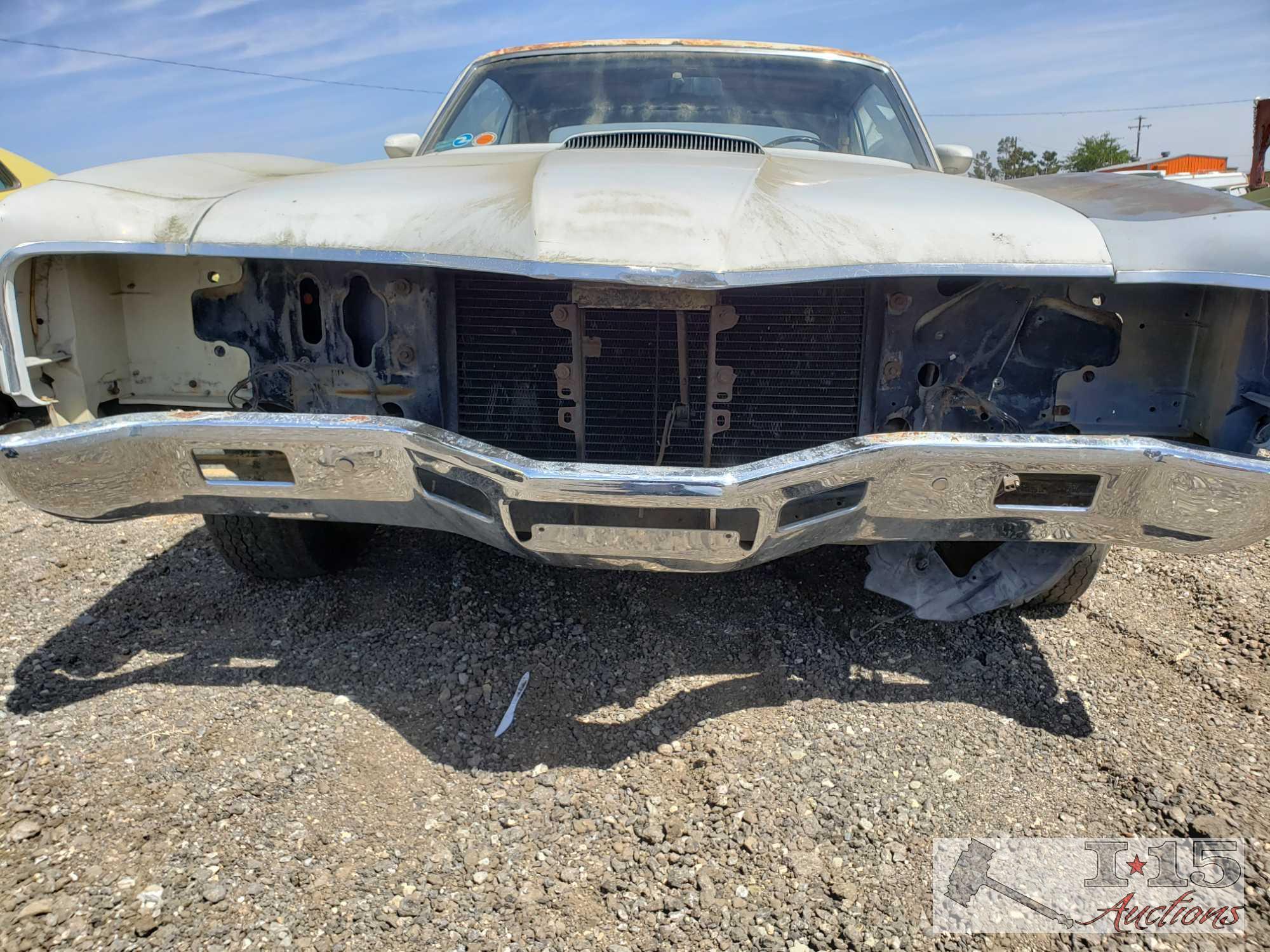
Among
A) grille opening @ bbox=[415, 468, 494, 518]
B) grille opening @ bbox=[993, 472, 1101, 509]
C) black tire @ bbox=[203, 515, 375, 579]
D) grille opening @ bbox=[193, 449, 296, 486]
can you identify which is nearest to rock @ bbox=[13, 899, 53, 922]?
grille opening @ bbox=[193, 449, 296, 486]

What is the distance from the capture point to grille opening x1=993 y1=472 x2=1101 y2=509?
1.93m

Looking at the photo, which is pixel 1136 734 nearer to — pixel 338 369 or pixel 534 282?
pixel 534 282

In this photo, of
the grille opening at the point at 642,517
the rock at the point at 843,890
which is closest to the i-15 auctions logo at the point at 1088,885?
the rock at the point at 843,890

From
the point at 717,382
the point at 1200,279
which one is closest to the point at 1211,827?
the point at 1200,279

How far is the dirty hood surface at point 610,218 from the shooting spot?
1900mm

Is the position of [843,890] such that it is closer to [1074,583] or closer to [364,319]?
[1074,583]

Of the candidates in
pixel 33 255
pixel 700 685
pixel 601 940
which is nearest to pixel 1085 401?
pixel 700 685

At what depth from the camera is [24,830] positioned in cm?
177

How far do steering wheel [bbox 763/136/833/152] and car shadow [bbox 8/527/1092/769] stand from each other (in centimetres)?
158

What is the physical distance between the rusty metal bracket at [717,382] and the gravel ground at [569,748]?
0.68 metres

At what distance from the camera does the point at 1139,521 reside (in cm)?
196

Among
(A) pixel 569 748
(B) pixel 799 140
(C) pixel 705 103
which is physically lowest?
(A) pixel 569 748

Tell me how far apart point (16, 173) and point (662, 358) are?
223 inches

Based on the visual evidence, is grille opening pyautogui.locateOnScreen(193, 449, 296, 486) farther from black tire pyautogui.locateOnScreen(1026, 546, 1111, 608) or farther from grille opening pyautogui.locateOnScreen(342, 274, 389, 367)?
black tire pyautogui.locateOnScreen(1026, 546, 1111, 608)
